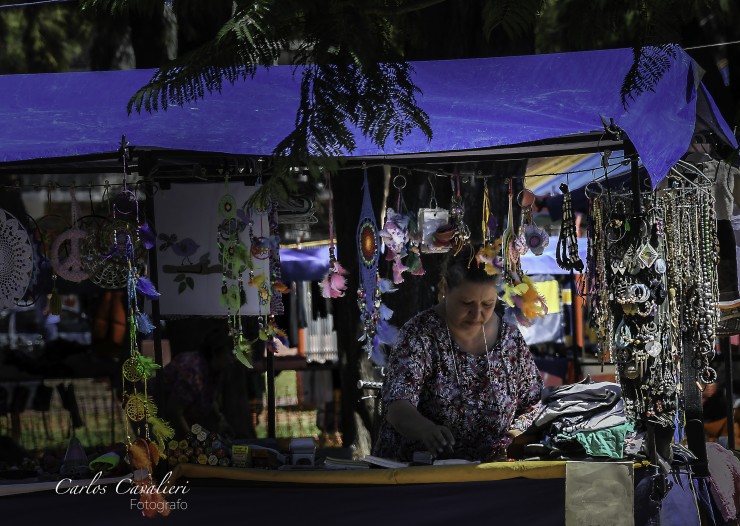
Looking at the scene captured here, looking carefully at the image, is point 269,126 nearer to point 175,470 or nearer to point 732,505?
point 175,470

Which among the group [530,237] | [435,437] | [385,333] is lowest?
[435,437]

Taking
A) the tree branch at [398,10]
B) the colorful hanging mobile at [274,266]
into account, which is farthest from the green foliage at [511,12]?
the colorful hanging mobile at [274,266]

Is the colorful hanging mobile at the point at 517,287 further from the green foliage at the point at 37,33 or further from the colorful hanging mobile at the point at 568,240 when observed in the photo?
the green foliage at the point at 37,33

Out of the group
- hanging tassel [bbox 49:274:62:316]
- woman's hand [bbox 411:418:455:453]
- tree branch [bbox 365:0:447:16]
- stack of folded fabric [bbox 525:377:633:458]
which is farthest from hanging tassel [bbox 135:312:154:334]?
tree branch [bbox 365:0:447:16]

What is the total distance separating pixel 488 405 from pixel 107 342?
846cm

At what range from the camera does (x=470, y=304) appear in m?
4.82

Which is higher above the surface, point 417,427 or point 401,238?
point 401,238

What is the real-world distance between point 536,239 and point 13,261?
8.64 ft

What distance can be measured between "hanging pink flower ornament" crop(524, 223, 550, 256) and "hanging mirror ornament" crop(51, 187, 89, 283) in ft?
7.55

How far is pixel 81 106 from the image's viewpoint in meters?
5.37

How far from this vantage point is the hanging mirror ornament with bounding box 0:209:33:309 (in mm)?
5477

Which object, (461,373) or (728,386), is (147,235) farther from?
(728,386)

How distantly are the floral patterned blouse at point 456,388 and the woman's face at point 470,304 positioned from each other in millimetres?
71

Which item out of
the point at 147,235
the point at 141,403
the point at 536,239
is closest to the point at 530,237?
the point at 536,239
